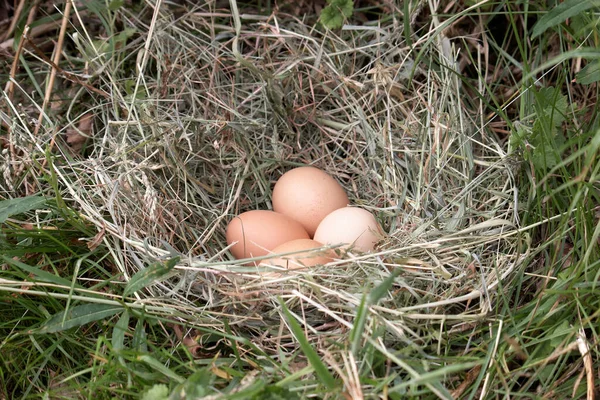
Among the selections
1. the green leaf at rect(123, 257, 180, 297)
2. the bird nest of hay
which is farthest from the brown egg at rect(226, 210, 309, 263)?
the green leaf at rect(123, 257, 180, 297)

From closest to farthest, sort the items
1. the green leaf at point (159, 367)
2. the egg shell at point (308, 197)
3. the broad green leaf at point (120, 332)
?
the green leaf at point (159, 367) < the broad green leaf at point (120, 332) < the egg shell at point (308, 197)

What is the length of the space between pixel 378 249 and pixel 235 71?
917 millimetres

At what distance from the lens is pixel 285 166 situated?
101 inches

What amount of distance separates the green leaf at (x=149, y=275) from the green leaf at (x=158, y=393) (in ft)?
1.04

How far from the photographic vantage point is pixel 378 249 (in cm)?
209

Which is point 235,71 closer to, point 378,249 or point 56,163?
point 56,163

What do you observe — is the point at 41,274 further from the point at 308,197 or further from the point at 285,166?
the point at 285,166

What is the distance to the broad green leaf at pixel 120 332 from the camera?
68.8 inches

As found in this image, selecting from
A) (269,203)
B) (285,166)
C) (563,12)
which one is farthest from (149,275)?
(563,12)

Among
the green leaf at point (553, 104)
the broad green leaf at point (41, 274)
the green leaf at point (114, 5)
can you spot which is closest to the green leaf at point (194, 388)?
the broad green leaf at point (41, 274)

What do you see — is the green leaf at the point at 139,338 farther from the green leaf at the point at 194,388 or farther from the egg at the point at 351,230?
the egg at the point at 351,230

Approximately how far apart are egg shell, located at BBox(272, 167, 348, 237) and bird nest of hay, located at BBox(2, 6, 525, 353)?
13 centimetres

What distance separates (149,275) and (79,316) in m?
0.22

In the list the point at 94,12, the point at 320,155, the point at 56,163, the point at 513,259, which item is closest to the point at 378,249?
the point at 513,259
